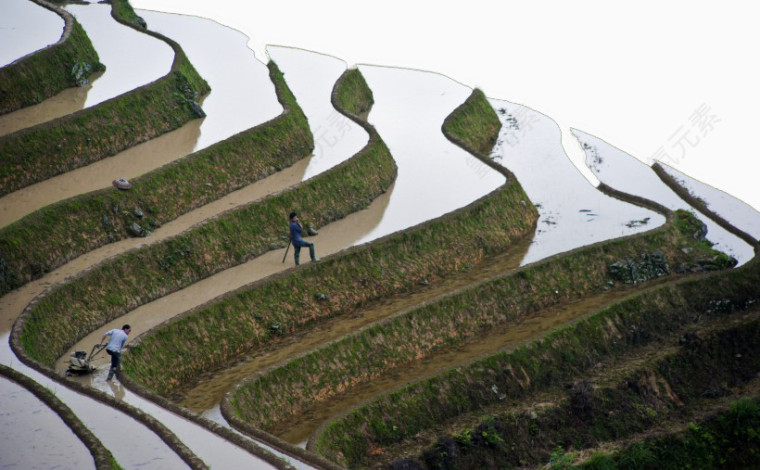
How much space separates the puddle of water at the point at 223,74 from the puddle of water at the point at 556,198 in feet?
26.1

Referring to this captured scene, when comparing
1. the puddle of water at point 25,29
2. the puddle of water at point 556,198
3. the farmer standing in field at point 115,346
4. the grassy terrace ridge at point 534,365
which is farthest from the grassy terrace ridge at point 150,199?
the grassy terrace ridge at point 534,365

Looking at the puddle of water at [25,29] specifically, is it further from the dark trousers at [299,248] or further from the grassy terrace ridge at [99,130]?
the dark trousers at [299,248]

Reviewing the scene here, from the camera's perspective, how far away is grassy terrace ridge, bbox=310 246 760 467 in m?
21.4

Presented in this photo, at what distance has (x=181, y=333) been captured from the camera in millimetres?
23516

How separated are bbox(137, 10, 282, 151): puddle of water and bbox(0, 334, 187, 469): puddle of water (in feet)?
40.2

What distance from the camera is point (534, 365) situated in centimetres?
2408

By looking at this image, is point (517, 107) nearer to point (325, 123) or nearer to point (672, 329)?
point (325, 123)

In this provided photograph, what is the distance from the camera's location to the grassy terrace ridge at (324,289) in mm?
23219

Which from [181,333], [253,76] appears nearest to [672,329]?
[181,333]

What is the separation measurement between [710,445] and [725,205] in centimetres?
1417

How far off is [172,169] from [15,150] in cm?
371

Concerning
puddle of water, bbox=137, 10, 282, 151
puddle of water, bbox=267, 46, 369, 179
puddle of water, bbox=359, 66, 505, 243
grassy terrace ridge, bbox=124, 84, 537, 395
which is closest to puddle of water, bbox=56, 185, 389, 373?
puddle of water, bbox=359, 66, 505, 243

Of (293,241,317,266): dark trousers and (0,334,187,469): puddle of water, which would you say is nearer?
(0,334,187,469): puddle of water

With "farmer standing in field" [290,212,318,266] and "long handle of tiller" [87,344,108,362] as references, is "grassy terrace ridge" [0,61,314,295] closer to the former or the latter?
"long handle of tiller" [87,344,108,362]
